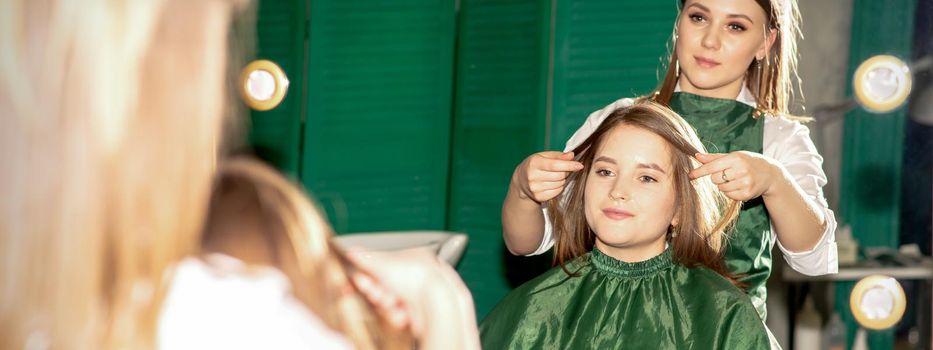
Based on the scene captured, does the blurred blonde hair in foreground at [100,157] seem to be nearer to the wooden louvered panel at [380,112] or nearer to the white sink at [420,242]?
the white sink at [420,242]

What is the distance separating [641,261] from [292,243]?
1.26 metres

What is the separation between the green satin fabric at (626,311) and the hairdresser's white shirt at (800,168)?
0.15m

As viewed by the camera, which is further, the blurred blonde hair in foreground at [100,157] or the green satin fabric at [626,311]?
the green satin fabric at [626,311]

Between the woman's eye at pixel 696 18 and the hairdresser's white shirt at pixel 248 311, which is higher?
the woman's eye at pixel 696 18

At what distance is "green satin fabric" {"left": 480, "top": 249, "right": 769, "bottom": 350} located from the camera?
194 centimetres

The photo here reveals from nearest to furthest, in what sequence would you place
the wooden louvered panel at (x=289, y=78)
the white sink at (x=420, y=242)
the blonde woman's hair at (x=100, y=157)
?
the blonde woman's hair at (x=100, y=157) < the white sink at (x=420, y=242) < the wooden louvered panel at (x=289, y=78)

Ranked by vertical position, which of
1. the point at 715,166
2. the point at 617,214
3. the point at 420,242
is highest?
the point at 715,166

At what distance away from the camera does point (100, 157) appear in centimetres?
77

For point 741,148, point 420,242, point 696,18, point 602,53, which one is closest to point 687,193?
point 741,148

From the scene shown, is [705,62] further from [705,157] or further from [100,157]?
[100,157]

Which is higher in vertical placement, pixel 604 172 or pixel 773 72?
pixel 773 72

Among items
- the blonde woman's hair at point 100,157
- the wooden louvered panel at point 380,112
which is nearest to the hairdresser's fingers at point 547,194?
the blonde woman's hair at point 100,157

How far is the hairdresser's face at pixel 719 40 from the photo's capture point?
2127mm

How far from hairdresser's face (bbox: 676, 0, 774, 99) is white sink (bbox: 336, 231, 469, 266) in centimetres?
92
